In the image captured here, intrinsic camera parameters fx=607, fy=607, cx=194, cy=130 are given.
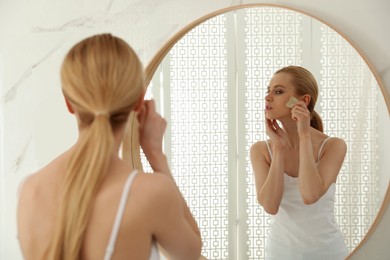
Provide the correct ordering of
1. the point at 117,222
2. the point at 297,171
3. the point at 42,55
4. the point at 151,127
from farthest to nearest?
the point at 42,55
the point at 297,171
the point at 151,127
the point at 117,222

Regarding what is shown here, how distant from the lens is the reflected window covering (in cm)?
146

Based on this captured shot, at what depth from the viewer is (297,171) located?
1.42 meters

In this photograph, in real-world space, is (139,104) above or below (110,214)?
above

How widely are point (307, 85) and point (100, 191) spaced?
0.73 meters

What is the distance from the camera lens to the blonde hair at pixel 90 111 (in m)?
0.87

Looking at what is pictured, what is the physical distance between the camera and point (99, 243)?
0.87 metres

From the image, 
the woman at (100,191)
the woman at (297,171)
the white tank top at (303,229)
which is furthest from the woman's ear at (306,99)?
the woman at (100,191)

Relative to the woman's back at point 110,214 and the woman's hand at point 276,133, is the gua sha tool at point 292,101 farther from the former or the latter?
the woman's back at point 110,214

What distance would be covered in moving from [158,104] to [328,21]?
467 millimetres

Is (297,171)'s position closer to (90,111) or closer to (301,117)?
(301,117)

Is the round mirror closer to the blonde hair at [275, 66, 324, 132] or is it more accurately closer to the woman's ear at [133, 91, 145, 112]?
the blonde hair at [275, 66, 324, 132]

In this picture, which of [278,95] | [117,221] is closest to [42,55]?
[278,95]

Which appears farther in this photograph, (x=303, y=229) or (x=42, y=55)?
(x=42, y=55)

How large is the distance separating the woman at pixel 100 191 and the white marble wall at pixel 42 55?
0.65 metres
